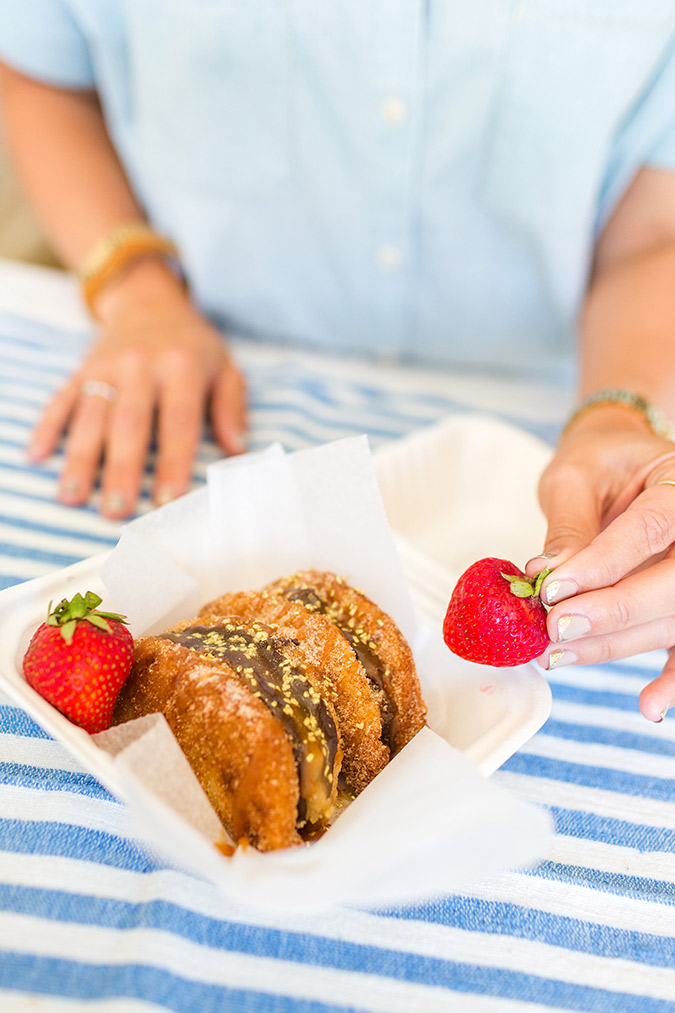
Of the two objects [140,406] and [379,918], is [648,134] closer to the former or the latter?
[140,406]

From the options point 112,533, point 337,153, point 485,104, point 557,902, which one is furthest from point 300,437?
point 557,902

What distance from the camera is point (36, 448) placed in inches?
56.1

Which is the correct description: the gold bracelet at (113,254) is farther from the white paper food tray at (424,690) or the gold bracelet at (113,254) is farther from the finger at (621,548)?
the finger at (621,548)

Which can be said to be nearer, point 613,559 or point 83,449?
point 613,559

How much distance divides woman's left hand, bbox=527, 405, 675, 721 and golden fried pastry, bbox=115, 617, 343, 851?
11.0 inches

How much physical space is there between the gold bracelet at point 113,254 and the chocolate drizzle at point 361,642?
113 centimetres

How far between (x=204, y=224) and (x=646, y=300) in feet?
2.97

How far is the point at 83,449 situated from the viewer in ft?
4.63

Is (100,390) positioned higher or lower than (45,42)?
lower

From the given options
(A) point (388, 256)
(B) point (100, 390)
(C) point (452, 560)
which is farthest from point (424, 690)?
(A) point (388, 256)

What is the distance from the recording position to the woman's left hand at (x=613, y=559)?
0.86 metres

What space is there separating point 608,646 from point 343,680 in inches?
12.2

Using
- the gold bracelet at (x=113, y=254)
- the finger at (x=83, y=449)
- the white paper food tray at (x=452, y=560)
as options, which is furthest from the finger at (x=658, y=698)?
the gold bracelet at (x=113, y=254)

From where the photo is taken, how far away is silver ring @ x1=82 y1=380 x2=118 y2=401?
149 cm
